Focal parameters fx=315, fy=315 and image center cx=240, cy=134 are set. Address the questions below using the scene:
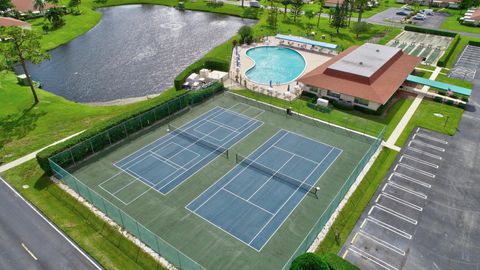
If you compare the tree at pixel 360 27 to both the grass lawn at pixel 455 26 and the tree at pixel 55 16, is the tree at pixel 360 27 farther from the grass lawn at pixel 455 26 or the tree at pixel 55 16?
the tree at pixel 55 16

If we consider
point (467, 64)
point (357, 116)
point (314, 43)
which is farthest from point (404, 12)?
point (357, 116)

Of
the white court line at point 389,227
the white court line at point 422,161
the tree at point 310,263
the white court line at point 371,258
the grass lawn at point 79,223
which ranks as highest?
the tree at point 310,263

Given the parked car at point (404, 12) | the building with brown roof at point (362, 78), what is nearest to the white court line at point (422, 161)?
the building with brown roof at point (362, 78)

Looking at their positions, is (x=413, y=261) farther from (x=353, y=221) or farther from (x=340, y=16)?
(x=340, y=16)

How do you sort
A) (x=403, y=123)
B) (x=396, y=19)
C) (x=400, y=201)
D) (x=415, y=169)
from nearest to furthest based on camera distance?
(x=400, y=201)
(x=415, y=169)
(x=403, y=123)
(x=396, y=19)

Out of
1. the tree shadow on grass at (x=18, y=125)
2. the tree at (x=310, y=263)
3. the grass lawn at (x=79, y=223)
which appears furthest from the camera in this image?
the tree shadow on grass at (x=18, y=125)

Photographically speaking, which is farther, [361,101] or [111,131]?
[361,101]

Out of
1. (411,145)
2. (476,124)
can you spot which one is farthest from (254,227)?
(476,124)

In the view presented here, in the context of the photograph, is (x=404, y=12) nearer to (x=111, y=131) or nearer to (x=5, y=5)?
(x=111, y=131)
